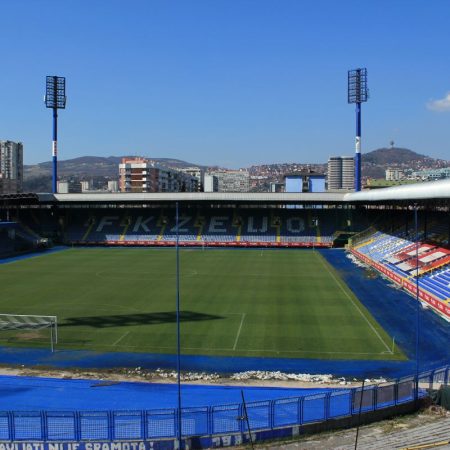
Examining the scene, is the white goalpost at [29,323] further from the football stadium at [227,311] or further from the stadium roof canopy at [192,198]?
the stadium roof canopy at [192,198]

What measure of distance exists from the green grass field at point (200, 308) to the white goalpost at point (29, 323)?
42cm

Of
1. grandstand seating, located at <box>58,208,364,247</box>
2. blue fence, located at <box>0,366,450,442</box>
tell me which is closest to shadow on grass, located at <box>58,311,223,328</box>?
blue fence, located at <box>0,366,450,442</box>

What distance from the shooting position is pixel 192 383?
1897cm

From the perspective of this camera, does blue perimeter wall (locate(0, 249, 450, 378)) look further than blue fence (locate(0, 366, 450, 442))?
Yes

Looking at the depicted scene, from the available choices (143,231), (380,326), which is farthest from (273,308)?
(143,231)

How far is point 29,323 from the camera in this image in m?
24.3

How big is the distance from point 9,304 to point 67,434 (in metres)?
19.5

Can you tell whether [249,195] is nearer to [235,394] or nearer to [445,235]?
[445,235]

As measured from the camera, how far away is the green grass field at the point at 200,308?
23.5m

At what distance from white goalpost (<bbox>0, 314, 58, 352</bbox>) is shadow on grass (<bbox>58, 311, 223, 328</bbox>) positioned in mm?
1090

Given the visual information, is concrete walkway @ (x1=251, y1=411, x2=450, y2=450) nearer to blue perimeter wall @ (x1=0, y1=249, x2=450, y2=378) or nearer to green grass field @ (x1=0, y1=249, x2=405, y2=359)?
blue perimeter wall @ (x1=0, y1=249, x2=450, y2=378)

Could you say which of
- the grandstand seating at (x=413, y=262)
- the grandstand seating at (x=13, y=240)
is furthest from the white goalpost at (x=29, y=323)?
the grandstand seating at (x=13, y=240)

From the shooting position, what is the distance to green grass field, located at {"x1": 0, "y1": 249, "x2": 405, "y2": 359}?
76.9 feet

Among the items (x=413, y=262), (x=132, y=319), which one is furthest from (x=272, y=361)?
(x=413, y=262)
